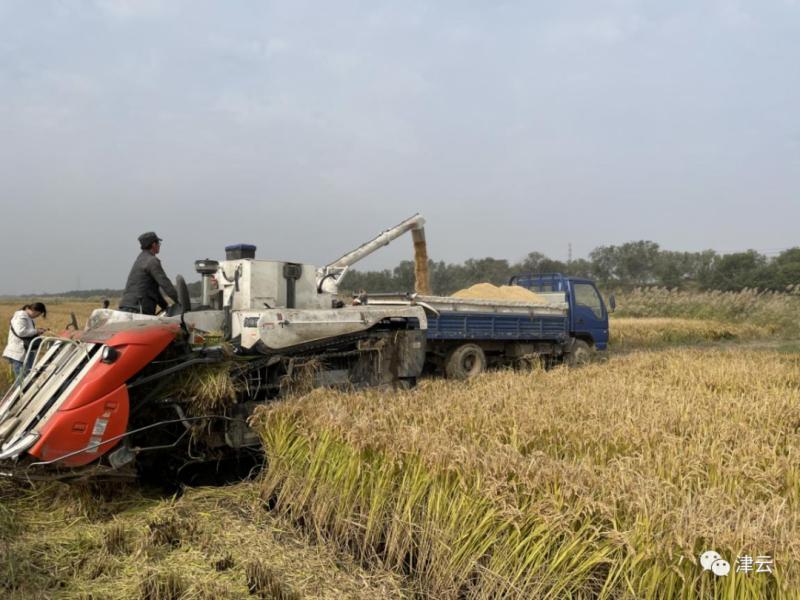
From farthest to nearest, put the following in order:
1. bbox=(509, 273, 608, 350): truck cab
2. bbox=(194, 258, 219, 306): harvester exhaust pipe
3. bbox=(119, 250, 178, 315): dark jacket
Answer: bbox=(509, 273, 608, 350): truck cab
bbox=(194, 258, 219, 306): harvester exhaust pipe
bbox=(119, 250, 178, 315): dark jacket

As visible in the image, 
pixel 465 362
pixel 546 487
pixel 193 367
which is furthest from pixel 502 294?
pixel 546 487

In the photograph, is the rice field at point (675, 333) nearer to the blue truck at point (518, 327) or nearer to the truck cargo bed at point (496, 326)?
the blue truck at point (518, 327)

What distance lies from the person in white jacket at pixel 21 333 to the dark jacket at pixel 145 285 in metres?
2.40

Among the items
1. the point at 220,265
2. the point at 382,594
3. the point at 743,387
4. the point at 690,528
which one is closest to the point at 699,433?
the point at 690,528

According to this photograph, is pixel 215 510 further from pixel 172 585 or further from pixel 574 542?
pixel 574 542

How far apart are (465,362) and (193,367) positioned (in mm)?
5544

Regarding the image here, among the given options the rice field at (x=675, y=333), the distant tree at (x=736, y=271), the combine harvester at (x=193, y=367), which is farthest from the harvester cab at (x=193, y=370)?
the distant tree at (x=736, y=271)

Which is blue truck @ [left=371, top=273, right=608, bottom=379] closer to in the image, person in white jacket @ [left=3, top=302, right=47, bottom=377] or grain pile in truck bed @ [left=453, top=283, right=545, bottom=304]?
grain pile in truck bed @ [left=453, top=283, right=545, bottom=304]

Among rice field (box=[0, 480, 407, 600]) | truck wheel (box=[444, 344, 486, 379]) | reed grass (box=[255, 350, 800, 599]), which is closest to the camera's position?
reed grass (box=[255, 350, 800, 599])

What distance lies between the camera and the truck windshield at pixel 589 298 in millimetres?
12031

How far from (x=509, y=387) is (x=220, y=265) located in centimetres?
354

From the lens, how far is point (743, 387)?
22.5ft

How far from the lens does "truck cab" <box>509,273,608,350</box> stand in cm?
1180

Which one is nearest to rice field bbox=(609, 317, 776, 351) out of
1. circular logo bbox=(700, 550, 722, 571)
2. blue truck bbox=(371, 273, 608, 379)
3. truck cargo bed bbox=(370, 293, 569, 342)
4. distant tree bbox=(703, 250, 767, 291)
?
blue truck bbox=(371, 273, 608, 379)
